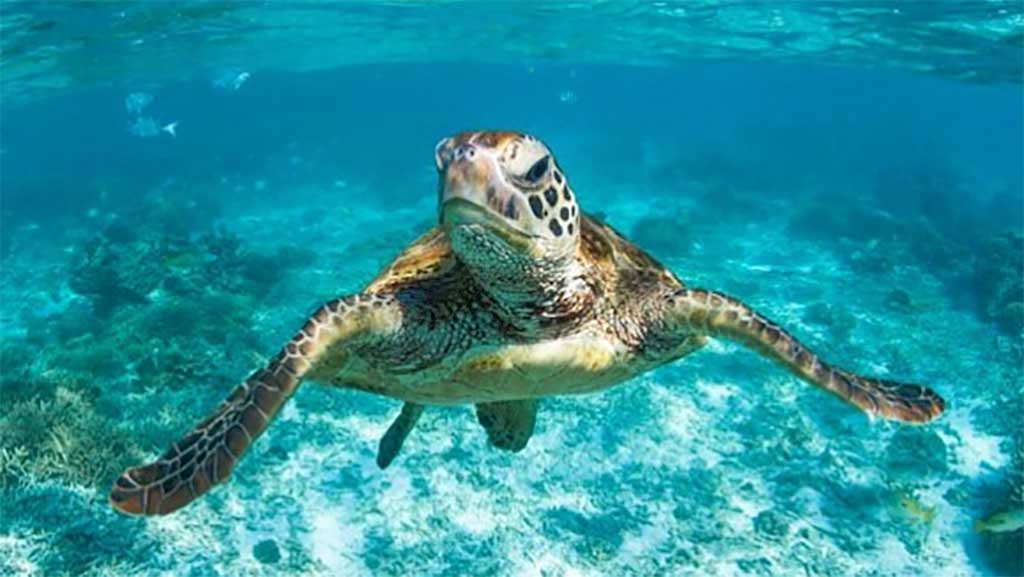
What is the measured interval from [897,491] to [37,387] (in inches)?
406

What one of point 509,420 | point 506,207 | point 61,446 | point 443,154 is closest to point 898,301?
point 509,420

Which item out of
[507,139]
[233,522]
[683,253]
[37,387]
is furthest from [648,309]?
[683,253]

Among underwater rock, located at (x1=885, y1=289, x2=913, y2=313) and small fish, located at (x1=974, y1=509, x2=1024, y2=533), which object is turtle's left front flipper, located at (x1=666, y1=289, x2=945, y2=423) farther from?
underwater rock, located at (x1=885, y1=289, x2=913, y2=313)

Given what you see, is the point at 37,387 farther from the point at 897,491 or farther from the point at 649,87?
the point at 649,87

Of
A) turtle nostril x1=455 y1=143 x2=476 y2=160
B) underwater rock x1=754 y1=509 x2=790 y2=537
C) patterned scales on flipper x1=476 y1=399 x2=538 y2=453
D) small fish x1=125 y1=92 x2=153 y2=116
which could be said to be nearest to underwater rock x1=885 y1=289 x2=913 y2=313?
underwater rock x1=754 y1=509 x2=790 y2=537

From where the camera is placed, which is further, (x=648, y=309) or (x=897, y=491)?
(x=897, y=491)

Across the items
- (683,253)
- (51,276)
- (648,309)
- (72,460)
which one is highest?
(648,309)

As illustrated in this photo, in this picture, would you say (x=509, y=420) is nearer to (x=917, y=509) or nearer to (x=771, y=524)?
(x=771, y=524)

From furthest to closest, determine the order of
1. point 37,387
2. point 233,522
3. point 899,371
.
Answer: point 899,371
point 37,387
point 233,522

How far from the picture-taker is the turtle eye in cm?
285

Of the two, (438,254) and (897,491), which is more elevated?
(438,254)

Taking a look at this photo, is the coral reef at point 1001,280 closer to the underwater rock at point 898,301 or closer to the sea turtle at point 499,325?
the underwater rock at point 898,301

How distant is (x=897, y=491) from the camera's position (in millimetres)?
8594

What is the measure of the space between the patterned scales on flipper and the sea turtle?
1.05m
